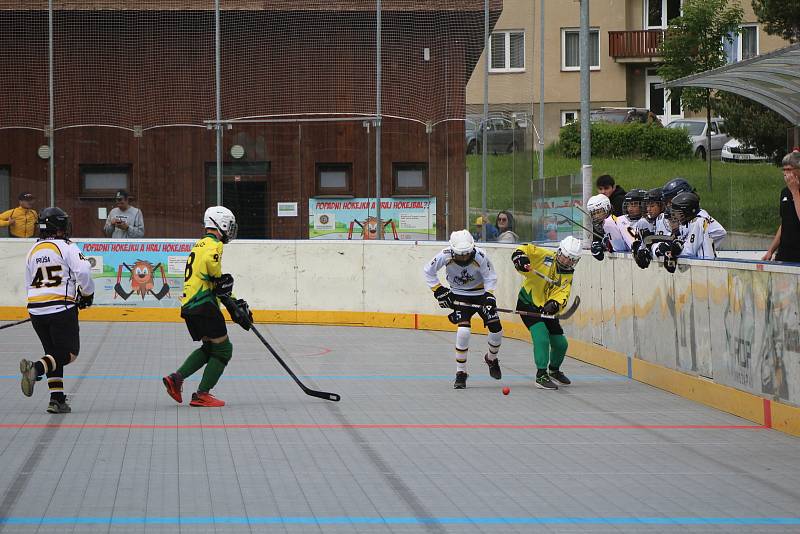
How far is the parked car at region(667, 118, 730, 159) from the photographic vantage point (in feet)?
122

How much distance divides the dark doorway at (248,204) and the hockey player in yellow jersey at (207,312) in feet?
32.2

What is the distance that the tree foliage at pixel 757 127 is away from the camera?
29953 mm

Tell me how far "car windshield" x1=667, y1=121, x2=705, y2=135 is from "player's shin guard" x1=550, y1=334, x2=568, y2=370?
2781cm

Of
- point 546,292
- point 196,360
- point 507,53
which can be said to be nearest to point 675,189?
point 546,292

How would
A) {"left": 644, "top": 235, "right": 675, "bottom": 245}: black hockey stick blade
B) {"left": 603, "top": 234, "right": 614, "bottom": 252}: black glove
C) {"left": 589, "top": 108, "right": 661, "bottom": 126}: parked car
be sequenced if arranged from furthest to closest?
{"left": 589, "top": 108, "right": 661, "bottom": 126}: parked car
{"left": 603, "top": 234, "right": 614, "bottom": 252}: black glove
{"left": 644, "top": 235, "right": 675, "bottom": 245}: black hockey stick blade

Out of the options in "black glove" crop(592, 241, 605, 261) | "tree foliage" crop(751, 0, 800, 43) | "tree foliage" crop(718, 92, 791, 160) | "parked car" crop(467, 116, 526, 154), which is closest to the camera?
"black glove" crop(592, 241, 605, 261)

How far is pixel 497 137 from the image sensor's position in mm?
21344

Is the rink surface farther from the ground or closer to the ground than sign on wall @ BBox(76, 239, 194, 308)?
closer to the ground

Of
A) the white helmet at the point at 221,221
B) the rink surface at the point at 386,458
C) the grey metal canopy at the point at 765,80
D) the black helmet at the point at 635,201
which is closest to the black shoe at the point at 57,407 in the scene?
the rink surface at the point at 386,458

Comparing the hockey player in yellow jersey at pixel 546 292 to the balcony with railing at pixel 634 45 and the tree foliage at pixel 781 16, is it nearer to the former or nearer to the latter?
the tree foliage at pixel 781 16

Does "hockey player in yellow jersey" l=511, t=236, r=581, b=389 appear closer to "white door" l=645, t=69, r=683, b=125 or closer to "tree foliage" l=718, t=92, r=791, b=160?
"tree foliage" l=718, t=92, r=791, b=160

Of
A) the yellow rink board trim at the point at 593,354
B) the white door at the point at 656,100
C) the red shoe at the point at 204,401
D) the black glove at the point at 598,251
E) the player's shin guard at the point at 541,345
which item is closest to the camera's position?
the yellow rink board trim at the point at 593,354

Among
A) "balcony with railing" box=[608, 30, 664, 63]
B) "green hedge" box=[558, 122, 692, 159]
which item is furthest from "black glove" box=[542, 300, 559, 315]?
"balcony with railing" box=[608, 30, 664, 63]

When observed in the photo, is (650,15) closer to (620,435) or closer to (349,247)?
(349,247)
